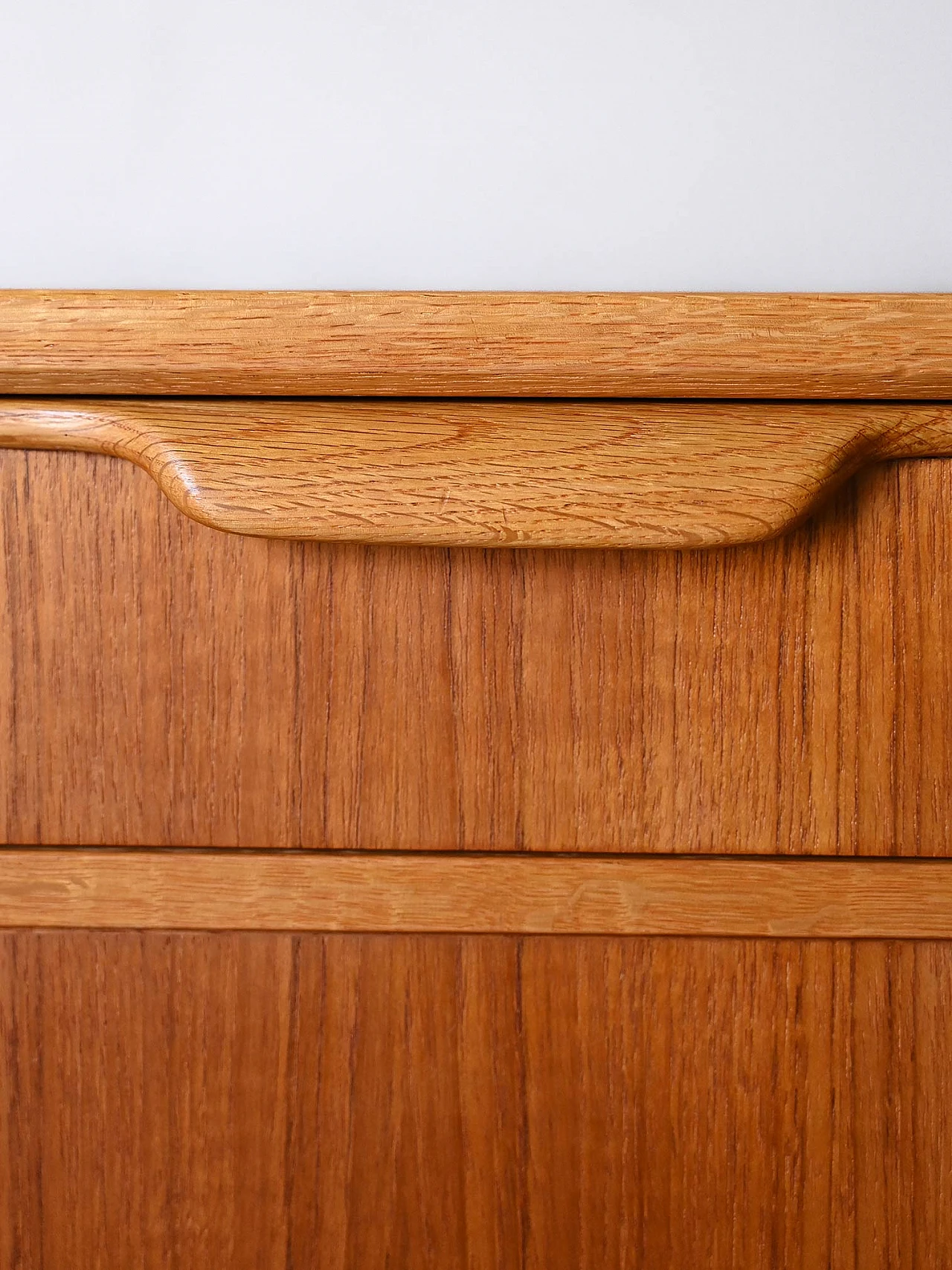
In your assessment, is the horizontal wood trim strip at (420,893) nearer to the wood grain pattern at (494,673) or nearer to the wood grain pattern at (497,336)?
the wood grain pattern at (494,673)

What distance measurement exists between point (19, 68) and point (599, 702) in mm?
234

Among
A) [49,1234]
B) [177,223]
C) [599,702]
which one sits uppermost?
[177,223]

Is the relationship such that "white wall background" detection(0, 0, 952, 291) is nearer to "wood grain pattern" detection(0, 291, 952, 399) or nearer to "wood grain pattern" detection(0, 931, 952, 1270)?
"wood grain pattern" detection(0, 291, 952, 399)

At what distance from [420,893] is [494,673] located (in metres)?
0.06

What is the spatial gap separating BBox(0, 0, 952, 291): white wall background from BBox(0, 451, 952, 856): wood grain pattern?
8cm

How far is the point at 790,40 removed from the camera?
0.78 feet

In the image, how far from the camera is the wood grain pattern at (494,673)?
0.20 metres

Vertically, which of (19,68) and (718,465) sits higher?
(19,68)

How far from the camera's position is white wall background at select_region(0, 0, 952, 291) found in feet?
0.77

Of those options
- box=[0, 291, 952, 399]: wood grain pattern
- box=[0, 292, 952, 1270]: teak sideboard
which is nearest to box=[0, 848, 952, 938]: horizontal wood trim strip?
box=[0, 292, 952, 1270]: teak sideboard

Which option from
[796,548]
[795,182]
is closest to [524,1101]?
[796,548]

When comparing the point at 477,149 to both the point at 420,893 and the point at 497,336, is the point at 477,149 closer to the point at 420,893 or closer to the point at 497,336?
the point at 497,336

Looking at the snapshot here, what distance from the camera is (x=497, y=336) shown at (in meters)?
0.19

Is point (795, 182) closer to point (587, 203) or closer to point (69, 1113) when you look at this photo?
point (587, 203)
